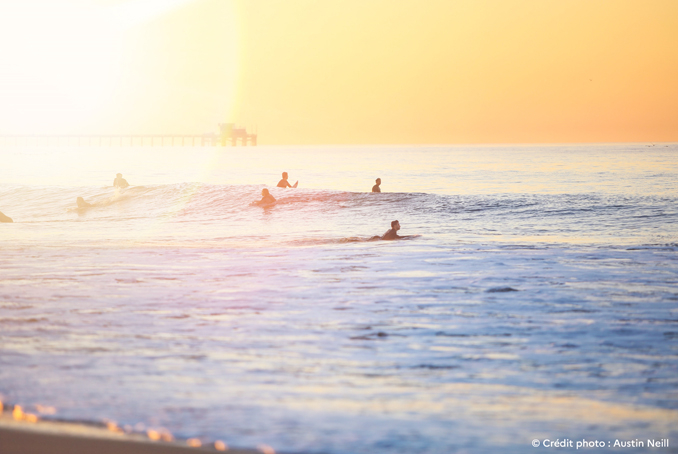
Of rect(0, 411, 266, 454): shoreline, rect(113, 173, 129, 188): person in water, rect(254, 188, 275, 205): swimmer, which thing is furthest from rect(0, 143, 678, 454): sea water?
rect(113, 173, 129, 188): person in water

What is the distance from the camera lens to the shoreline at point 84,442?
159 inches

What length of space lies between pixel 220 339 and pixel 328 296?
111 inches

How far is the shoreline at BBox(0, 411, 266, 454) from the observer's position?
4.04 metres

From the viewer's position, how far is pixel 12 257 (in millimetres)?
13836

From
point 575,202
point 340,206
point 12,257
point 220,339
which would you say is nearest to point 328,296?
point 220,339

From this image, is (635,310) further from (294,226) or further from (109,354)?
(294,226)

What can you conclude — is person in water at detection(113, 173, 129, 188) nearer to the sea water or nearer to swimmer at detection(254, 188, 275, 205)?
swimmer at detection(254, 188, 275, 205)

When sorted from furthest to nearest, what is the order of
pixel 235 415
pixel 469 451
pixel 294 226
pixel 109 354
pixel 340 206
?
pixel 340 206 → pixel 294 226 → pixel 109 354 → pixel 235 415 → pixel 469 451

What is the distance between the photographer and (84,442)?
416 cm

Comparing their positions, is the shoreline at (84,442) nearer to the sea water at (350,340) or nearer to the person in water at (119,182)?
the sea water at (350,340)

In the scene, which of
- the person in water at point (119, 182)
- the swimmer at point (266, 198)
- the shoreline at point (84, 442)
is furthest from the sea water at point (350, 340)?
the person in water at point (119, 182)

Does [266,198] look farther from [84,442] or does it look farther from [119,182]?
[84,442]

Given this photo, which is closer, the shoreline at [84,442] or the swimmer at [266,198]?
the shoreline at [84,442]

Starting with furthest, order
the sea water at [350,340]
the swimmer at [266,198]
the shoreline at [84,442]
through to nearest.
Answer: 1. the swimmer at [266,198]
2. the sea water at [350,340]
3. the shoreline at [84,442]
